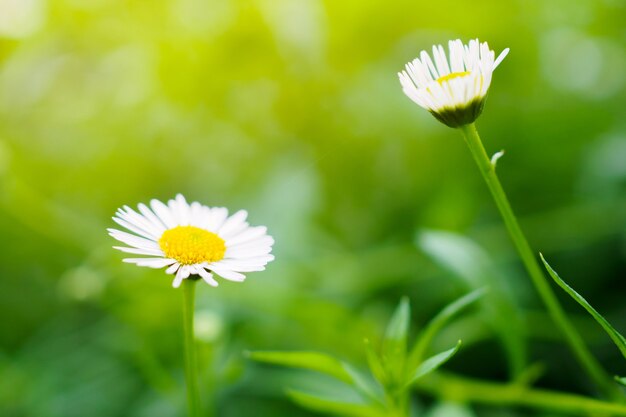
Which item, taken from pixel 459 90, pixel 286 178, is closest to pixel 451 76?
pixel 459 90

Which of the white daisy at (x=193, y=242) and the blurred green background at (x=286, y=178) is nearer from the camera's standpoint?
the white daisy at (x=193, y=242)

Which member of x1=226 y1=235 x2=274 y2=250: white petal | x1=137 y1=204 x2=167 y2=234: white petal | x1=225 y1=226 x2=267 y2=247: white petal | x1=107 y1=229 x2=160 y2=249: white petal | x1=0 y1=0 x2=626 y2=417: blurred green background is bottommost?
x1=107 y1=229 x2=160 y2=249: white petal

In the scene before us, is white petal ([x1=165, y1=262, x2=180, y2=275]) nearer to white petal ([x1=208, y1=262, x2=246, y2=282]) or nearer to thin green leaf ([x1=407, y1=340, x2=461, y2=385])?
white petal ([x1=208, y1=262, x2=246, y2=282])

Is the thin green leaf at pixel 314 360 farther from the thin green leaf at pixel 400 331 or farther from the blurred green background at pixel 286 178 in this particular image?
the blurred green background at pixel 286 178

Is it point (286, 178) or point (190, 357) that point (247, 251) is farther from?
point (286, 178)

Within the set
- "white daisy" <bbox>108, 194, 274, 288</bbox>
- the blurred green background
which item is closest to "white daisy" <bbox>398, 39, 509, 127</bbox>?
"white daisy" <bbox>108, 194, 274, 288</bbox>

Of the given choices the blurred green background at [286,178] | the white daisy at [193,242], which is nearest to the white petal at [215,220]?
the white daisy at [193,242]

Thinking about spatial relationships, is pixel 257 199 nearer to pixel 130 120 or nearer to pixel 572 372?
pixel 130 120
